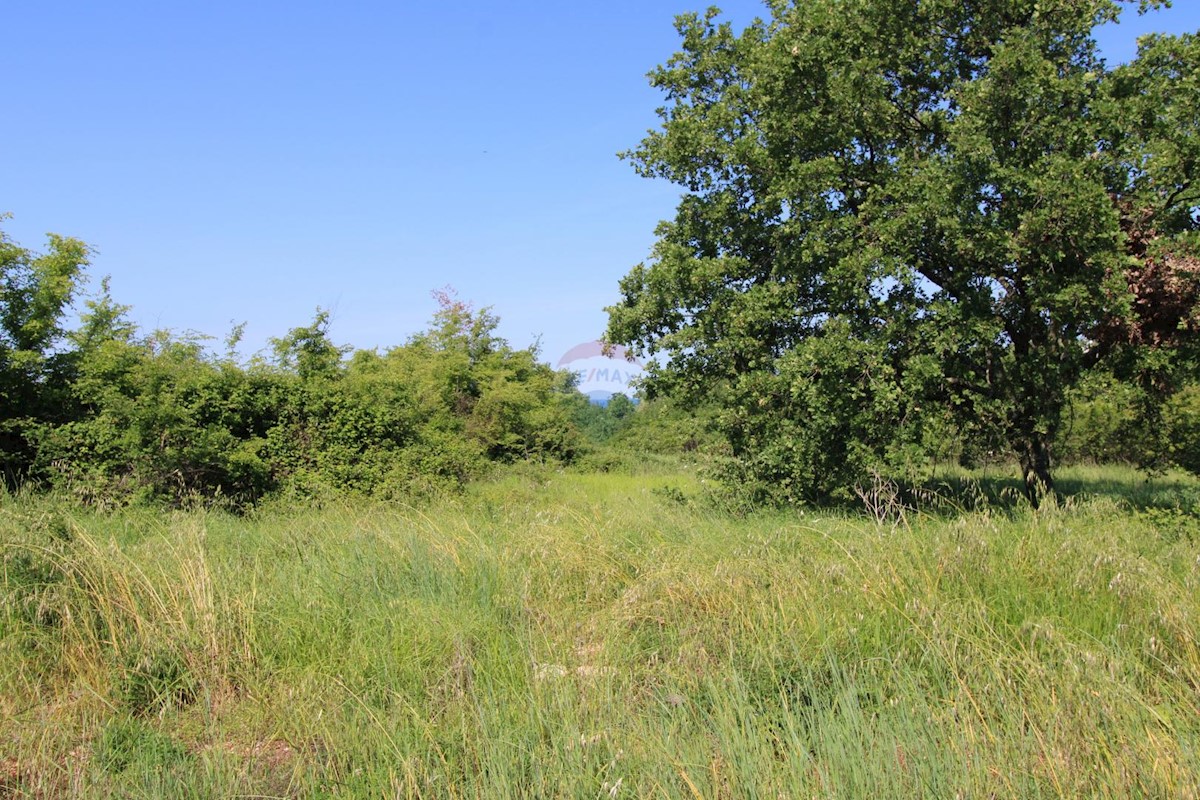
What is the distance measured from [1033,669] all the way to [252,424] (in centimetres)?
1203

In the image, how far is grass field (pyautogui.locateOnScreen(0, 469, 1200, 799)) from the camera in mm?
3062

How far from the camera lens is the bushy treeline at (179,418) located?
37.1 feet

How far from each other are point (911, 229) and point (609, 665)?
650 cm

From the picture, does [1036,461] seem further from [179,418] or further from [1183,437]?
[179,418]

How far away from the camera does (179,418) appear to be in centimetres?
1147

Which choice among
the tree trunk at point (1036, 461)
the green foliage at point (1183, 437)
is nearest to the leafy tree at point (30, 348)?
the tree trunk at point (1036, 461)

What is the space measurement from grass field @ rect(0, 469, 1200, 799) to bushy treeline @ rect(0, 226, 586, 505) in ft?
17.2

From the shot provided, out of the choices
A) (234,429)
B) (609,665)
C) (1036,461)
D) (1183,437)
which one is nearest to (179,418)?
(234,429)

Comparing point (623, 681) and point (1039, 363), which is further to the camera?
point (1039, 363)

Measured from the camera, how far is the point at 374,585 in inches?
223

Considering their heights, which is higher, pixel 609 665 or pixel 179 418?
pixel 179 418

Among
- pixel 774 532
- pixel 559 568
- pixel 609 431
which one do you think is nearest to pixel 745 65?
pixel 774 532

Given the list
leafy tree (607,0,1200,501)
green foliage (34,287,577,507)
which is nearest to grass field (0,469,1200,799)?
leafy tree (607,0,1200,501)

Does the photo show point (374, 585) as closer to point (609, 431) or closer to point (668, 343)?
point (668, 343)
